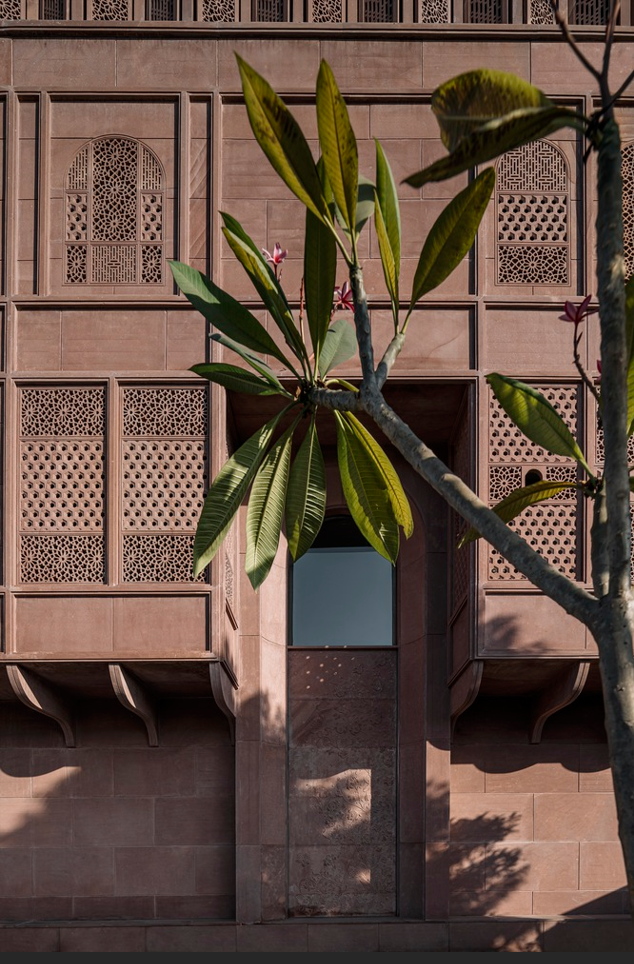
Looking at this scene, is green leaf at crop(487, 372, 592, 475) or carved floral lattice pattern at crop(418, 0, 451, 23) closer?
green leaf at crop(487, 372, 592, 475)

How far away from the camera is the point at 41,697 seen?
9.80 m

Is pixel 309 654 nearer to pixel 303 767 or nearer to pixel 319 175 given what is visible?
pixel 303 767

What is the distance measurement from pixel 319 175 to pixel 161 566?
4842 millimetres

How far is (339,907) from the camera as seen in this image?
10.5 metres

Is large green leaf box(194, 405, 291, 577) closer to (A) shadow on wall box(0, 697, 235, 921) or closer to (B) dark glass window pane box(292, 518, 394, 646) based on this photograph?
(A) shadow on wall box(0, 697, 235, 921)

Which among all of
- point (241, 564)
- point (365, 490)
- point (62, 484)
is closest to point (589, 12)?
point (241, 564)

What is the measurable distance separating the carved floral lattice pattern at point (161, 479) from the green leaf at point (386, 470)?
3602 mm

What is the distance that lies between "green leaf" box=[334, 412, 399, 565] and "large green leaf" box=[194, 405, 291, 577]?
1.39 feet

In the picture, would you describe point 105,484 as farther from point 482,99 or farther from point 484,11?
point 482,99

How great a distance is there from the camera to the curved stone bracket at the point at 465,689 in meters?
9.52

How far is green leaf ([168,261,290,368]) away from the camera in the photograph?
18.3ft

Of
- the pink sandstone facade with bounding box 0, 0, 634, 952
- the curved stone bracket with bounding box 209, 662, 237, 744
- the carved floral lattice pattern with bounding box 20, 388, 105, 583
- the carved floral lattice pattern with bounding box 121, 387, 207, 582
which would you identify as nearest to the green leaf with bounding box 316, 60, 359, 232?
the pink sandstone facade with bounding box 0, 0, 634, 952

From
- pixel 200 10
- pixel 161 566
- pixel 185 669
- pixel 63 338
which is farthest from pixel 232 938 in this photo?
pixel 200 10

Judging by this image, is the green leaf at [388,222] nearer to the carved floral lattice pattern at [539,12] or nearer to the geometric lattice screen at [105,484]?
the geometric lattice screen at [105,484]
